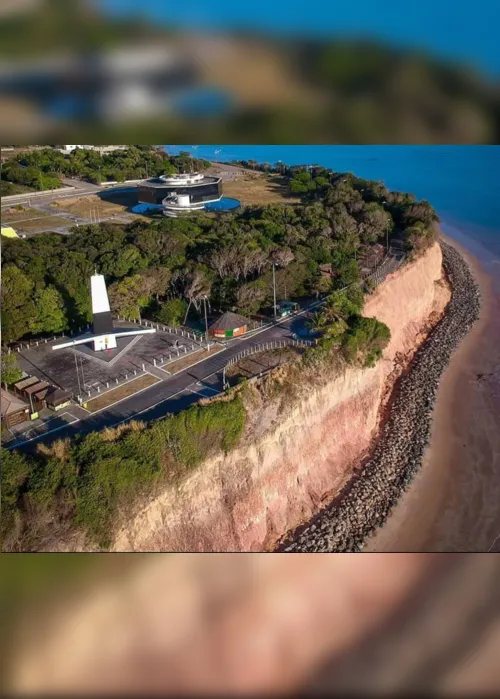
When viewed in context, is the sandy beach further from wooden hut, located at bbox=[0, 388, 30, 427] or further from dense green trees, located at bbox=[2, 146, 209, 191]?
dense green trees, located at bbox=[2, 146, 209, 191]

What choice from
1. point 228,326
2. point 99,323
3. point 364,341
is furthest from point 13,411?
point 364,341

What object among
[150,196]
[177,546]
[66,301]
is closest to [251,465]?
[177,546]

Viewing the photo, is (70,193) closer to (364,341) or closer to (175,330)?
(175,330)

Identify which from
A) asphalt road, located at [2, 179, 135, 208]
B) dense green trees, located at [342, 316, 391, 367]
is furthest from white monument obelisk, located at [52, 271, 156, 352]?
asphalt road, located at [2, 179, 135, 208]

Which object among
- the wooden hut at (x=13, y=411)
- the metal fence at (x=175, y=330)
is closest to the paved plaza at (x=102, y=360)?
the metal fence at (x=175, y=330)

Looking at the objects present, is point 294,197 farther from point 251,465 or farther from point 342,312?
point 251,465
